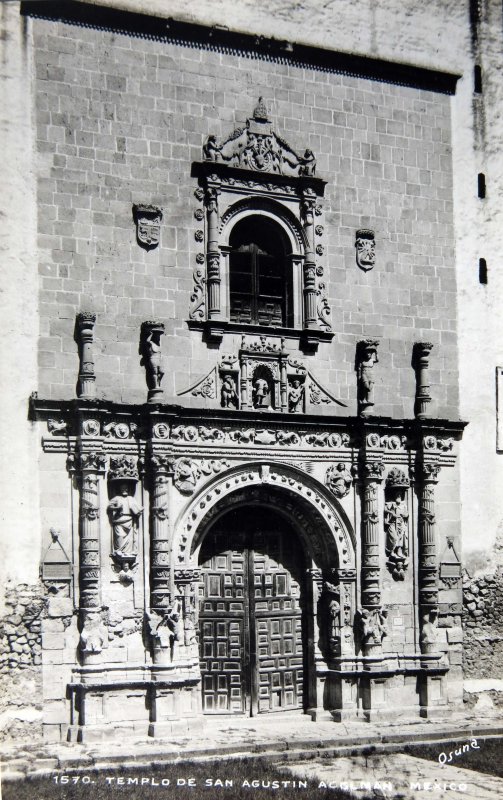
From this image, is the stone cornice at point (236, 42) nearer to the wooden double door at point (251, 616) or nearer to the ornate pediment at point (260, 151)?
the ornate pediment at point (260, 151)

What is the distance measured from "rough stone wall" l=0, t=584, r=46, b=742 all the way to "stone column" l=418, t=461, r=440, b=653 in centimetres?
551

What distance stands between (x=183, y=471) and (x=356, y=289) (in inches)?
150

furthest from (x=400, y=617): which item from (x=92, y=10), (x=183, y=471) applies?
(x=92, y=10)

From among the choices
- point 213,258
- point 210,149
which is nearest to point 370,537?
point 213,258

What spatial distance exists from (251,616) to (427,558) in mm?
2711

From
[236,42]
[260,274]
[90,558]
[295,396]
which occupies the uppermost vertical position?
[236,42]

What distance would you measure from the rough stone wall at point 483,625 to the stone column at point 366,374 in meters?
3.00

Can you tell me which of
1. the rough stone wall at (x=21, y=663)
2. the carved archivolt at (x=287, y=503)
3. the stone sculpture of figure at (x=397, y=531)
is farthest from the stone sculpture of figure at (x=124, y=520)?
the stone sculpture of figure at (x=397, y=531)

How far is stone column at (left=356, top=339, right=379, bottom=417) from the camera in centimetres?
1616

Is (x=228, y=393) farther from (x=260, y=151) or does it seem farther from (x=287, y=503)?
(x=260, y=151)

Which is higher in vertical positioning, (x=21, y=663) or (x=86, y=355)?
(x=86, y=355)

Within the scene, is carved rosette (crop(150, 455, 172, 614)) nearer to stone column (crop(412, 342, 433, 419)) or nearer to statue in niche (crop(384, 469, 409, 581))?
statue in niche (crop(384, 469, 409, 581))

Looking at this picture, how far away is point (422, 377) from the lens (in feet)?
54.5

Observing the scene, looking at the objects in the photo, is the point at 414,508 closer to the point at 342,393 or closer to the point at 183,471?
the point at 342,393
